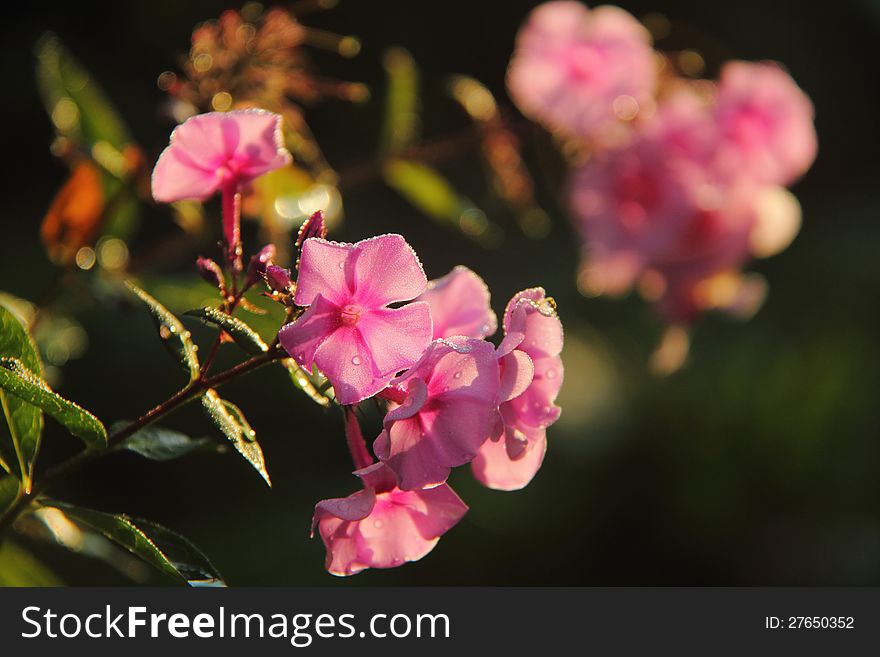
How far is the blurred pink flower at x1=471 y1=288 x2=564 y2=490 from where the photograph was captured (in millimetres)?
633

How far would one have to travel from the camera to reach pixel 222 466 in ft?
9.20

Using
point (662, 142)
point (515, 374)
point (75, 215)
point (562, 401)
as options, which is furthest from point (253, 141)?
point (562, 401)

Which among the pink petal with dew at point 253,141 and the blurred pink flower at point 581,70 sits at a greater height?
the blurred pink flower at point 581,70

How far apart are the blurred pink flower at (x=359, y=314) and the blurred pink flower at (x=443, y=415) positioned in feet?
0.06

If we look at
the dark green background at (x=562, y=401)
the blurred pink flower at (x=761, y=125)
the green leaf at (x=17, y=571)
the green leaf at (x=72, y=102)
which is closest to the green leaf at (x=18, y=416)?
the green leaf at (x=17, y=571)

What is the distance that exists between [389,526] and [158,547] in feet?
0.48

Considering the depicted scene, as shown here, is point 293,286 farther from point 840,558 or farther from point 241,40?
point 840,558

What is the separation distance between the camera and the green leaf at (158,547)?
567 millimetres

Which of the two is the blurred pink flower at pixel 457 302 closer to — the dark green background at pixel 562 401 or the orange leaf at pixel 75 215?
the orange leaf at pixel 75 215

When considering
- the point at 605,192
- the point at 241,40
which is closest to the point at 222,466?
the point at 605,192

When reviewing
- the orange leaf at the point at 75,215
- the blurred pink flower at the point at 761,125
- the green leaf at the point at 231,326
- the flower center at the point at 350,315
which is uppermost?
the blurred pink flower at the point at 761,125

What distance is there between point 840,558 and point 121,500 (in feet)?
6.95

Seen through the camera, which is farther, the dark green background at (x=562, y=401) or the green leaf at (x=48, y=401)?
the dark green background at (x=562, y=401)

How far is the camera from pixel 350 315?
0.60 meters
